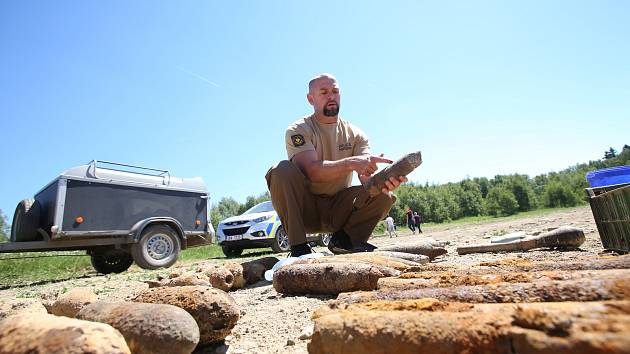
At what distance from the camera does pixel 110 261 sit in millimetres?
8281

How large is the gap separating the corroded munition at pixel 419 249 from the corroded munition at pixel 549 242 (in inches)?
31.0

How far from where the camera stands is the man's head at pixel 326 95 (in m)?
4.08

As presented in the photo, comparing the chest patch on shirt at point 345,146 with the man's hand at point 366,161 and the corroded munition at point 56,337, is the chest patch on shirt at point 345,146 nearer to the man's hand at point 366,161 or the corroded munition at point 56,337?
the man's hand at point 366,161

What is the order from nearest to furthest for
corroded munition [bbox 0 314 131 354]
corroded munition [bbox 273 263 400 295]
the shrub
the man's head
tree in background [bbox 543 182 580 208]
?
corroded munition [bbox 0 314 131 354] → corroded munition [bbox 273 263 400 295] → the man's head → tree in background [bbox 543 182 580 208] → the shrub

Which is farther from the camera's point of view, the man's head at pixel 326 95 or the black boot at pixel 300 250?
the man's head at pixel 326 95

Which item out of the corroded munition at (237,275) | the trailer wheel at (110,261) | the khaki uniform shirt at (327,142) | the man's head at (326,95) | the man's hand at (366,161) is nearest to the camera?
the corroded munition at (237,275)

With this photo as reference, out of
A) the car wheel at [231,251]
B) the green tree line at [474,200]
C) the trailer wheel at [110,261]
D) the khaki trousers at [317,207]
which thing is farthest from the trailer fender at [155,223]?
the green tree line at [474,200]

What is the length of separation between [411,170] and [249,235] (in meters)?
7.35

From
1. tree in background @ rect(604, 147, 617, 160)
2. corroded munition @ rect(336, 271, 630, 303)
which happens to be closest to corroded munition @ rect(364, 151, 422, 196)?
corroded munition @ rect(336, 271, 630, 303)

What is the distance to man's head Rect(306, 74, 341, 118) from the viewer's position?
408 centimetres

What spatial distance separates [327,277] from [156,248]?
640 cm

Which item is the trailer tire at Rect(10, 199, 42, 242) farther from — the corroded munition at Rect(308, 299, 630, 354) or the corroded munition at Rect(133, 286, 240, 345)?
the corroded munition at Rect(308, 299, 630, 354)

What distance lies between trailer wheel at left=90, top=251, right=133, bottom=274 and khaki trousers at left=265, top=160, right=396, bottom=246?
5733 millimetres

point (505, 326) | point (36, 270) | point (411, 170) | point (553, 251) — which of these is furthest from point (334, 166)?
point (36, 270)
